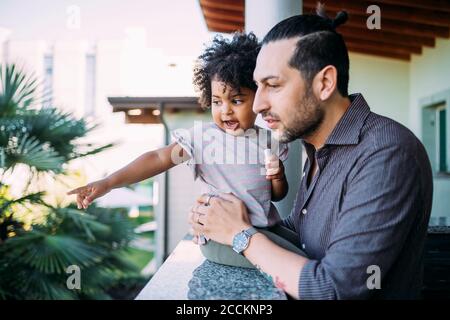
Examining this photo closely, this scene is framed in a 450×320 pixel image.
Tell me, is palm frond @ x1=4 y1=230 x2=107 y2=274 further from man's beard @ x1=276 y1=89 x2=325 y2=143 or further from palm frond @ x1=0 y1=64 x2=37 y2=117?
man's beard @ x1=276 y1=89 x2=325 y2=143

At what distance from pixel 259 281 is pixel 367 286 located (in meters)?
0.34

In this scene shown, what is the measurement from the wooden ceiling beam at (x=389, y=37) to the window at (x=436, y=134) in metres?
0.87

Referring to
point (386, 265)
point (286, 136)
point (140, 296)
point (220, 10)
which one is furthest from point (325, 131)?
point (220, 10)

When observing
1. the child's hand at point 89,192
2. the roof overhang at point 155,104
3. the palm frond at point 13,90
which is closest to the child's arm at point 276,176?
the child's hand at point 89,192

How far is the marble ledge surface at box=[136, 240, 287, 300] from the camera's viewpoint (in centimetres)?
122

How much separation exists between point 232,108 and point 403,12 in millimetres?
4118

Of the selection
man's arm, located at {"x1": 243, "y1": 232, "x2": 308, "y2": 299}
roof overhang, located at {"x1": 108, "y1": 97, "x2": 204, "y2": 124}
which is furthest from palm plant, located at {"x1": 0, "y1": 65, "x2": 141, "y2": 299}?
man's arm, located at {"x1": 243, "y1": 232, "x2": 308, "y2": 299}

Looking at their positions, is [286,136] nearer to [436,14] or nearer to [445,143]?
[436,14]

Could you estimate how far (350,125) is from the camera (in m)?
1.43

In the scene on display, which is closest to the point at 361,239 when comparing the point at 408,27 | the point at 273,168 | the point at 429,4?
the point at 273,168

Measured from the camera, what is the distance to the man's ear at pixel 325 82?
4.67ft

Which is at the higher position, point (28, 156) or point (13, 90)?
point (13, 90)

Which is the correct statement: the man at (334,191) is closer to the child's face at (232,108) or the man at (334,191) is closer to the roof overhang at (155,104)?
the child's face at (232,108)

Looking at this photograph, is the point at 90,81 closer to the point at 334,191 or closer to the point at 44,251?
the point at 44,251
